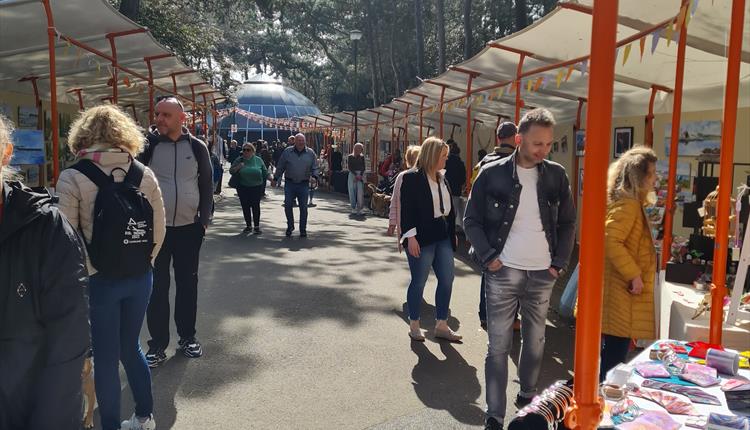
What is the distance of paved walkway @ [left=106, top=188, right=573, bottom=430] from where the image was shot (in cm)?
412

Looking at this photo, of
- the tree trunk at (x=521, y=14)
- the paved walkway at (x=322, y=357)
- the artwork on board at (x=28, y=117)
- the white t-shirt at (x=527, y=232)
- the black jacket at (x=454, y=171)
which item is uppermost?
the tree trunk at (x=521, y=14)

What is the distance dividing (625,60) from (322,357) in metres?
3.42

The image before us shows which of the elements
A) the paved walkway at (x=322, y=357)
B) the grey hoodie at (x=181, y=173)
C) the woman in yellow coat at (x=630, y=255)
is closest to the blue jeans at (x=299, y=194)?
the paved walkway at (x=322, y=357)

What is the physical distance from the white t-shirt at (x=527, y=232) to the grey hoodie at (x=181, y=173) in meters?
2.42

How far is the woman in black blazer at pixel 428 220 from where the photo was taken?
5352mm

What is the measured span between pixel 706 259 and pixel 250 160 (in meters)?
8.48

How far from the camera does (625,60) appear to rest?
206 inches

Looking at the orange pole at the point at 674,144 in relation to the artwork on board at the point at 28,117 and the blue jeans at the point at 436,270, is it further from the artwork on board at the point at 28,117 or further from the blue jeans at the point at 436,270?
the artwork on board at the point at 28,117

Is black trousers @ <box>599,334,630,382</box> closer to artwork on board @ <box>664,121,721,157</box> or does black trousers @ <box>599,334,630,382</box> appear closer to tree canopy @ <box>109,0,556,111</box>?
artwork on board @ <box>664,121,721,157</box>

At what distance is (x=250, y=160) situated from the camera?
1189cm

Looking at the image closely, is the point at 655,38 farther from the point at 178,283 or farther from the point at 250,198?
the point at 250,198

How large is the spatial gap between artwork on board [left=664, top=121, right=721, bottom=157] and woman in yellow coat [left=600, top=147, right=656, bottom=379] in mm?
4424

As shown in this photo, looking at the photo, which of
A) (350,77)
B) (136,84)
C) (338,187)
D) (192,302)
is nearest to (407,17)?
(350,77)

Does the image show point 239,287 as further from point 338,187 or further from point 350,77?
point 350,77
